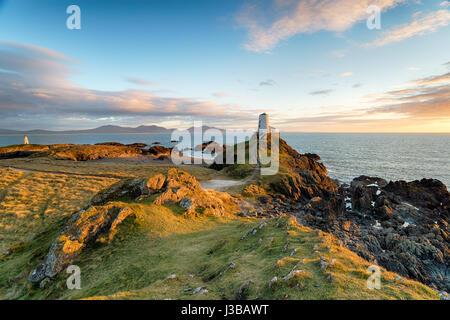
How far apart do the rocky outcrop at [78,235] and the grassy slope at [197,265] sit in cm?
69

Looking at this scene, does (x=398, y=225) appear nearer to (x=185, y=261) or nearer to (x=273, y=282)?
(x=273, y=282)

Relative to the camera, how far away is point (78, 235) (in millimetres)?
15008

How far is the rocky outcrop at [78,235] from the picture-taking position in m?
13.1

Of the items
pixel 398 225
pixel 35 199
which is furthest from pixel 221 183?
pixel 35 199

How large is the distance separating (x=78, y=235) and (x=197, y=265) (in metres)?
9.39

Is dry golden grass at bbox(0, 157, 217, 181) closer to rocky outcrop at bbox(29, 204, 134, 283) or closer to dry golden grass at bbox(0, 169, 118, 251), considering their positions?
dry golden grass at bbox(0, 169, 118, 251)

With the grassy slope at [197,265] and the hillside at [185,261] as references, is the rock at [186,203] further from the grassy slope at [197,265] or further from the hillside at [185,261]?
the grassy slope at [197,265]

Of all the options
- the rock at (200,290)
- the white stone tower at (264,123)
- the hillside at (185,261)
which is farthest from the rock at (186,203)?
the white stone tower at (264,123)

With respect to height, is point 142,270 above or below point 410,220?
above

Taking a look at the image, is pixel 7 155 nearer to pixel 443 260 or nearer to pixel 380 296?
pixel 380 296

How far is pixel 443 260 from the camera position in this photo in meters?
21.5

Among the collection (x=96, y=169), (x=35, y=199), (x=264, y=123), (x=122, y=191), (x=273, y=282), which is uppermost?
(x=264, y=123)
